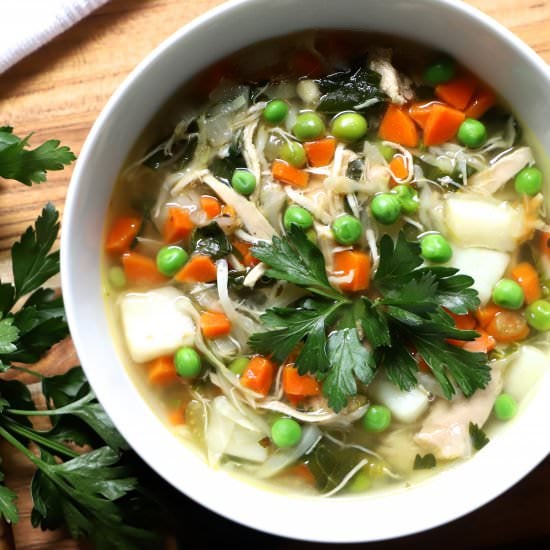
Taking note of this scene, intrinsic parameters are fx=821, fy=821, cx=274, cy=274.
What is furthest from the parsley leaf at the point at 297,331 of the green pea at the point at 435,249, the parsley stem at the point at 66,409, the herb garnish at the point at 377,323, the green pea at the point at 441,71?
the green pea at the point at 441,71

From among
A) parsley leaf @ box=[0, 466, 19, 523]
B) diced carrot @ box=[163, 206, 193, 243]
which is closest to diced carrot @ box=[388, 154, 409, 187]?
diced carrot @ box=[163, 206, 193, 243]

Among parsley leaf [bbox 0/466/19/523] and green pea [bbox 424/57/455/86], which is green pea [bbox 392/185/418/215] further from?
parsley leaf [bbox 0/466/19/523]

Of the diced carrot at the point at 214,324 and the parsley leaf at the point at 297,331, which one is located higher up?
the parsley leaf at the point at 297,331

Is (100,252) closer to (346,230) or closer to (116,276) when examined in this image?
(116,276)

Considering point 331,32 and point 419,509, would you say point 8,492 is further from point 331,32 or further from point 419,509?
point 331,32

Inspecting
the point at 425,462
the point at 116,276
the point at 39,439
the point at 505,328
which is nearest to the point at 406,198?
the point at 505,328

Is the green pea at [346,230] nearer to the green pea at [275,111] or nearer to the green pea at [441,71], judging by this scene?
the green pea at [275,111]
